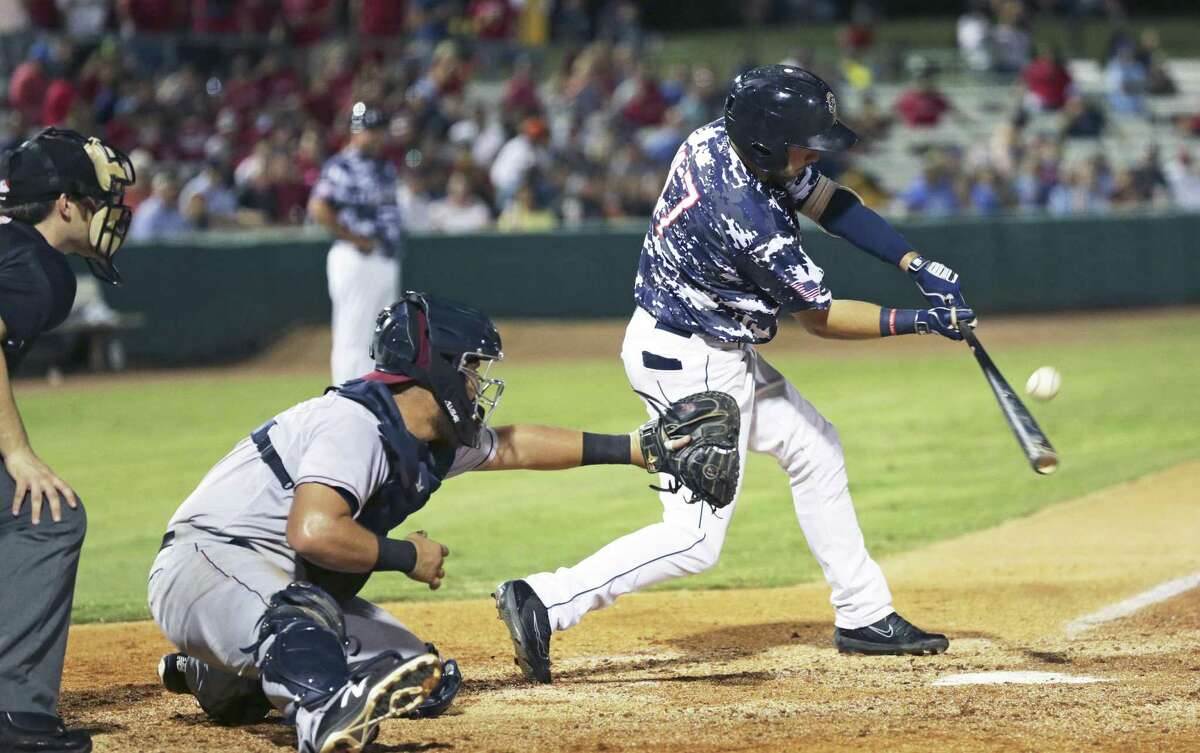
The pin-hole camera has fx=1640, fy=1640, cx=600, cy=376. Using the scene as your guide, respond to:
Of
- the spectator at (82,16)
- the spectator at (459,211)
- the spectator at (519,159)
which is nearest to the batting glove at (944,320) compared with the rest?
the spectator at (459,211)

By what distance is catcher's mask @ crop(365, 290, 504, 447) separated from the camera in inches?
171

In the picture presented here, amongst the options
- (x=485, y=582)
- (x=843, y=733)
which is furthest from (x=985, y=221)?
(x=843, y=733)

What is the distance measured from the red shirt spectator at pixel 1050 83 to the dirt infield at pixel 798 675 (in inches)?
590

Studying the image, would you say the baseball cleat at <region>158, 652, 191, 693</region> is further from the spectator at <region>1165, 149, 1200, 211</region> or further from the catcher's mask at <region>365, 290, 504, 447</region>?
the spectator at <region>1165, 149, 1200, 211</region>

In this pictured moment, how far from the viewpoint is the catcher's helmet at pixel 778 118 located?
5.11 meters

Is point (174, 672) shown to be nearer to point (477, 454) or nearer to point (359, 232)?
point (477, 454)

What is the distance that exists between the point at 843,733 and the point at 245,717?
1703 mm

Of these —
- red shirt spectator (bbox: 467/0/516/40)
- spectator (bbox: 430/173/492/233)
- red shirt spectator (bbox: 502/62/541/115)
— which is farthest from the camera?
red shirt spectator (bbox: 467/0/516/40)

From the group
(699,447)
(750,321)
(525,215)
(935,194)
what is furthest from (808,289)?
(935,194)

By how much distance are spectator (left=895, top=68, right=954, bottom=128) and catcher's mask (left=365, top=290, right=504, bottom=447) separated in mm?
17527

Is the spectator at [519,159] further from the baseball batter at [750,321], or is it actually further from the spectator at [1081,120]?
the baseball batter at [750,321]

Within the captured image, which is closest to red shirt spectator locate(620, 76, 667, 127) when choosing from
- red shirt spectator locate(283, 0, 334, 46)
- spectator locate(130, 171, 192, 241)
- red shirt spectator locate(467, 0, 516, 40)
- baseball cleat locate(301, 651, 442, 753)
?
red shirt spectator locate(467, 0, 516, 40)

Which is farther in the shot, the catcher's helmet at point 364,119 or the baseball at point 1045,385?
the catcher's helmet at point 364,119

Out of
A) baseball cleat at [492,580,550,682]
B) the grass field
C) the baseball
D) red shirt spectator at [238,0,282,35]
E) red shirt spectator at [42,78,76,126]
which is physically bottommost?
the grass field
